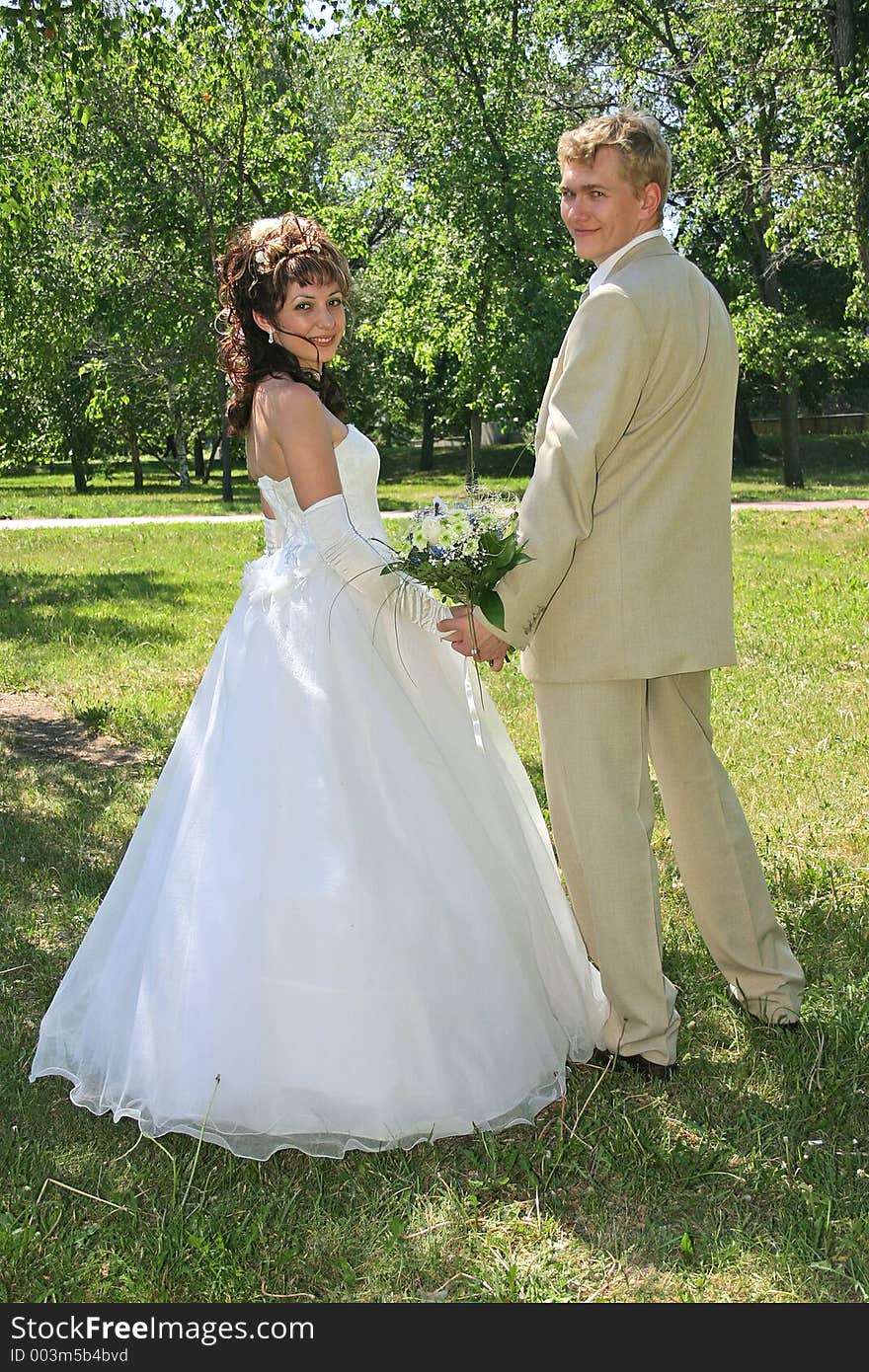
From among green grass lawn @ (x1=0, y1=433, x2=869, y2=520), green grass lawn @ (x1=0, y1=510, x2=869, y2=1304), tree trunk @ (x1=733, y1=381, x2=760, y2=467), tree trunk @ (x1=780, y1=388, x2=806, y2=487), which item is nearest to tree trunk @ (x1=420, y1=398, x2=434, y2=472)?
green grass lawn @ (x1=0, y1=433, x2=869, y2=520)

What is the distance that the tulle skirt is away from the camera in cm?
333

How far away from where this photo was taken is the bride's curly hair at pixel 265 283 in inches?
146

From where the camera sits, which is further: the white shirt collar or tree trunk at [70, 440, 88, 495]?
tree trunk at [70, 440, 88, 495]

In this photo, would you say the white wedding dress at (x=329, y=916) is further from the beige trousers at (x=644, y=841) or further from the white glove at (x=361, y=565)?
the beige trousers at (x=644, y=841)

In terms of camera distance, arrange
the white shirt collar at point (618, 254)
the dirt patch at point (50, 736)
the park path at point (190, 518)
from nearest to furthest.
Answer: the white shirt collar at point (618, 254), the dirt patch at point (50, 736), the park path at point (190, 518)

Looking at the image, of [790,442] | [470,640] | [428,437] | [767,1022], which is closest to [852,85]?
[470,640]

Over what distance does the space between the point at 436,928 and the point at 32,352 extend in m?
15.2

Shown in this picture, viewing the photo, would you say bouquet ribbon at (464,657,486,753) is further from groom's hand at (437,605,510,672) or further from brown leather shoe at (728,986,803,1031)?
brown leather shoe at (728,986,803,1031)

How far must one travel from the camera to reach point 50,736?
311 inches

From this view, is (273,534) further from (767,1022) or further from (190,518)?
(190,518)

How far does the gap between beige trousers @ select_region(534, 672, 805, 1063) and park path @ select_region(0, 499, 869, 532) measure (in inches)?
705

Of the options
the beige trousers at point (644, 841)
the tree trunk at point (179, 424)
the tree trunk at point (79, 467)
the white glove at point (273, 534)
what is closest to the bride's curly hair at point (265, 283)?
the white glove at point (273, 534)

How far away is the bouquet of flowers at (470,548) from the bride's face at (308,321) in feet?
2.27

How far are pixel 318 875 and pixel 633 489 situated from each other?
4.51ft
